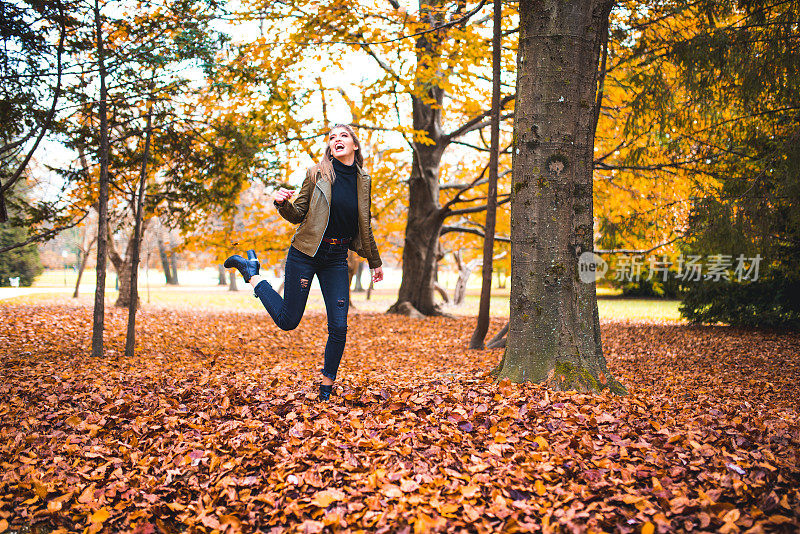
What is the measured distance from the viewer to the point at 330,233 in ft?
12.1

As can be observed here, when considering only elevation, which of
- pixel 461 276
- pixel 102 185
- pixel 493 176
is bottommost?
pixel 461 276

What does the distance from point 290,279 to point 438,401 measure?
1.38 meters

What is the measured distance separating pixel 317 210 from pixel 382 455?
170 centimetres

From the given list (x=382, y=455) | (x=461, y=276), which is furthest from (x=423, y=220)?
(x=461, y=276)

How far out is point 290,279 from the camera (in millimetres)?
3727

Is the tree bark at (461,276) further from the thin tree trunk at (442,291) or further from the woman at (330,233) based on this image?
the woman at (330,233)

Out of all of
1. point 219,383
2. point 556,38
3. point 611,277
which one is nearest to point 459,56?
point 556,38

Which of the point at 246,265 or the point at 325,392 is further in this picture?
the point at 246,265

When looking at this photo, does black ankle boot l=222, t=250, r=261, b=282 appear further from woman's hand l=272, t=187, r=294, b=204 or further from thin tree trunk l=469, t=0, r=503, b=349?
thin tree trunk l=469, t=0, r=503, b=349

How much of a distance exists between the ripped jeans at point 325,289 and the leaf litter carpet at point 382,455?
0.52 metres

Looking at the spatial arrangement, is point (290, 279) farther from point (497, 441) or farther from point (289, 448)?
point (497, 441)

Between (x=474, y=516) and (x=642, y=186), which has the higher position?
(x=642, y=186)

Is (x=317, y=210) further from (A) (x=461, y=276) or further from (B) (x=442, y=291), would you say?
(A) (x=461, y=276)

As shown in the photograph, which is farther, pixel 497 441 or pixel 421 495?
pixel 497 441
